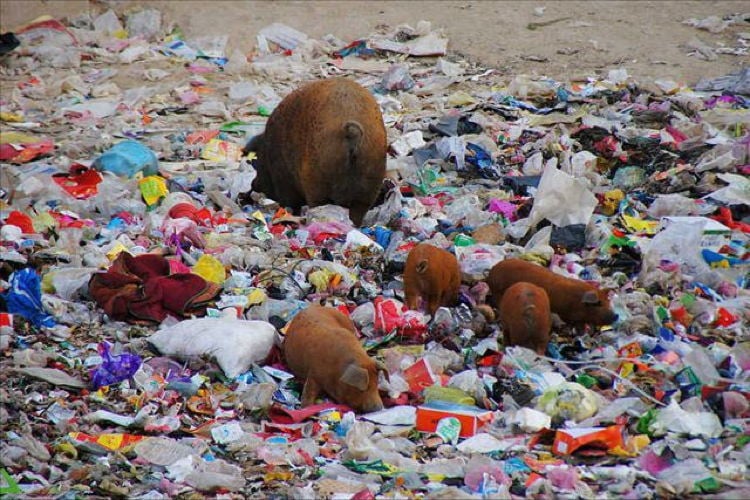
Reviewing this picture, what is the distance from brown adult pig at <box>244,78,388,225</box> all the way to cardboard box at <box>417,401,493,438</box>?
256 centimetres

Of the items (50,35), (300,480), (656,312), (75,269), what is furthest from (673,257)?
(50,35)

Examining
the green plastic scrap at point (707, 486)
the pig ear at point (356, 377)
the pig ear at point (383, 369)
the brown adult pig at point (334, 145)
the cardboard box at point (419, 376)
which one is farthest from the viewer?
the brown adult pig at point (334, 145)

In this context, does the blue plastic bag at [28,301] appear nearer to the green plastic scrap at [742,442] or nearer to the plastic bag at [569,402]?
the plastic bag at [569,402]

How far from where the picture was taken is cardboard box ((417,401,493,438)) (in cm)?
431

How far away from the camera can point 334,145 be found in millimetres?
6629

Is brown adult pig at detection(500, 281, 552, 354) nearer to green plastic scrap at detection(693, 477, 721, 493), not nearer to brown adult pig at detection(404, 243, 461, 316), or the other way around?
brown adult pig at detection(404, 243, 461, 316)

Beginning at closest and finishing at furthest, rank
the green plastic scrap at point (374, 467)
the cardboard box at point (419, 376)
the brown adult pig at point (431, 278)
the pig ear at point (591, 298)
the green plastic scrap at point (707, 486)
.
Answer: the green plastic scrap at point (707, 486) < the green plastic scrap at point (374, 467) < the cardboard box at point (419, 376) < the pig ear at point (591, 298) < the brown adult pig at point (431, 278)

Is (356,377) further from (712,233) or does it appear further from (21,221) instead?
(21,221)

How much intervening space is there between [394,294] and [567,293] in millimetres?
1075

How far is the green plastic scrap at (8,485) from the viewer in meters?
3.83

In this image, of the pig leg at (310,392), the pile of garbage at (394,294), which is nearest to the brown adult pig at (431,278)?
the pile of garbage at (394,294)

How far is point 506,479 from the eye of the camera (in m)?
3.91

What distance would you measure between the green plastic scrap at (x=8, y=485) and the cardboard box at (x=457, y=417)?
65.4 inches

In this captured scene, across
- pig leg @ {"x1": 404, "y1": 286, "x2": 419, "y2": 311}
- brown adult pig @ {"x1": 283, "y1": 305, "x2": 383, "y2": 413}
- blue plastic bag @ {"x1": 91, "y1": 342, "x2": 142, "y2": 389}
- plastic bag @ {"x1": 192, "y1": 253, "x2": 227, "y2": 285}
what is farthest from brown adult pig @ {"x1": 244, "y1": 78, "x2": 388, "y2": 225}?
blue plastic bag @ {"x1": 91, "y1": 342, "x2": 142, "y2": 389}
